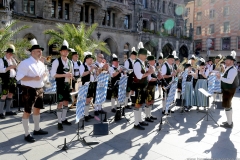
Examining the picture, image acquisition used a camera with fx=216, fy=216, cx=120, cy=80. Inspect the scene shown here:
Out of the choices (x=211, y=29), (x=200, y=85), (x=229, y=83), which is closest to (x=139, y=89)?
(x=229, y=83)

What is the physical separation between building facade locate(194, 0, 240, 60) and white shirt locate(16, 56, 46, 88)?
35530mm

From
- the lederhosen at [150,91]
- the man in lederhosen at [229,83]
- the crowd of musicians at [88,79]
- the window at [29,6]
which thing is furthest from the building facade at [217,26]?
the lederhosen at [150,91]

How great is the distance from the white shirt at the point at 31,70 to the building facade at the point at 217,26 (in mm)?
35530

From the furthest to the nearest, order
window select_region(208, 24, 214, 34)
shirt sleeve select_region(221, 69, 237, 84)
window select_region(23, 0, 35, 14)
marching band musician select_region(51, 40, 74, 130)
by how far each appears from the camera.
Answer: window select_region(208, 24, 214, 34) < window select_region(23, 0, 35, 14) < shirt sleeve select_region(221, 69, 237, 84) < marching band musician select_region(51, 40, 74, 130)

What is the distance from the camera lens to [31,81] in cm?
519

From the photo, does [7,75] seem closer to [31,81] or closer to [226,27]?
[31,81]

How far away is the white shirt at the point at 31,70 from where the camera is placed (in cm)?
500

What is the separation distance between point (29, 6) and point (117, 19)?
10.3 m

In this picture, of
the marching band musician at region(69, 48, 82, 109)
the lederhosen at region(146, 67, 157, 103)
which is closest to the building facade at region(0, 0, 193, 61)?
the marching band musician at region(69, 48, 82, 109)

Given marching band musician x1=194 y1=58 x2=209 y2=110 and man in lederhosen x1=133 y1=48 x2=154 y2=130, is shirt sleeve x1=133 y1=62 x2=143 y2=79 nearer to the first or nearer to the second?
man in lederhosen x1=133 y1=48 x2=154 y2=130

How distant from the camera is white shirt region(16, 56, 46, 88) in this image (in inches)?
197

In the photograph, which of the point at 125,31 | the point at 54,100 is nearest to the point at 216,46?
the point at 125,31

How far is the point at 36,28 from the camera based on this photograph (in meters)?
18.4

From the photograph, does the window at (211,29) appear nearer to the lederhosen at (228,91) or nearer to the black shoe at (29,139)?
the lederhosen at (228,91)
